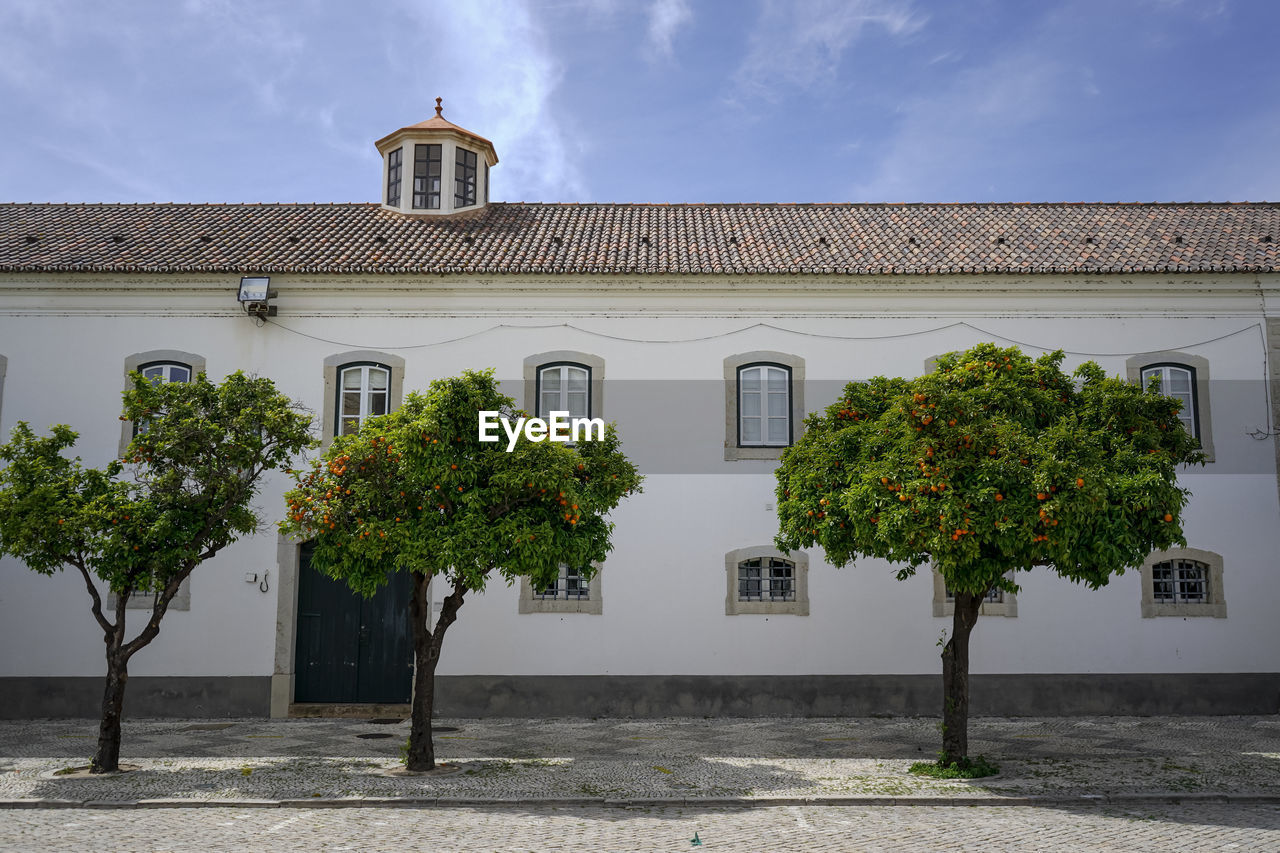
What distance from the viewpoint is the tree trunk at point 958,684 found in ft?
34.4

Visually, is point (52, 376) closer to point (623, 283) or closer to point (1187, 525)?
point (623, 283)

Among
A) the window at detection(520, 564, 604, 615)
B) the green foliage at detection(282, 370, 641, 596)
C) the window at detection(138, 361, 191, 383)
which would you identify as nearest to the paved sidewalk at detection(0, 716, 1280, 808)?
the window at detection(520, 564, 604, 615)

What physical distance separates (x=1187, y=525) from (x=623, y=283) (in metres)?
8.82

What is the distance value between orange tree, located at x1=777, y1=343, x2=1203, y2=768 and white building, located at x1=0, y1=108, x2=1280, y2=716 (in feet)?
13.0

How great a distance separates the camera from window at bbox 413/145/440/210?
18266 mm

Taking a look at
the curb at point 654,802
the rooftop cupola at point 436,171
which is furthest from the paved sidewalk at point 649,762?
the rooftop cupola at point 436,171

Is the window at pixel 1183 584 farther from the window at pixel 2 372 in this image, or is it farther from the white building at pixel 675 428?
the window at pixel 2 372

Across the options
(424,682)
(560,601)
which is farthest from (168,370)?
(424,682)

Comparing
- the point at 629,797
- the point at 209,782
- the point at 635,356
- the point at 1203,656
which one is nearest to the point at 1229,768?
the point at 1203,656

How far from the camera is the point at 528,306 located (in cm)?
1544

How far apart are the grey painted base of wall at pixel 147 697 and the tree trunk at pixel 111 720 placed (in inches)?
141

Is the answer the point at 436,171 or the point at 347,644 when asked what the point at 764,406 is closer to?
the point at 347,644

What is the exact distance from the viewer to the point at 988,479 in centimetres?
945

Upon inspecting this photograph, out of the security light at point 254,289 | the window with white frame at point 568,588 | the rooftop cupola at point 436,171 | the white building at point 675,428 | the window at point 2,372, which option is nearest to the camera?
the white building at point 675,428
